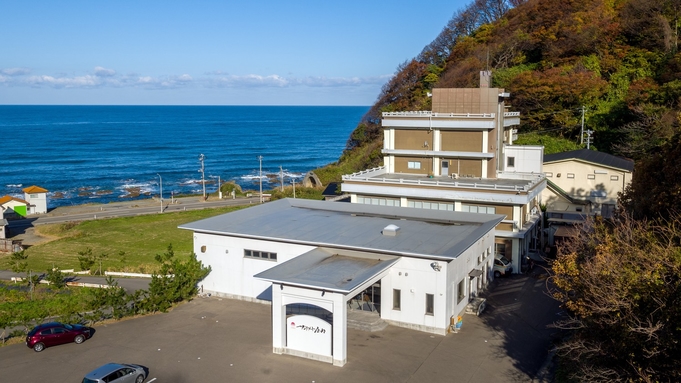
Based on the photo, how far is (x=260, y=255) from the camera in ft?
88.5

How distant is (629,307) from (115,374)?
15.2 meters

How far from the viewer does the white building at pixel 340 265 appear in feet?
68.0

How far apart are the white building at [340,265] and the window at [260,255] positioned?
0.05 meters

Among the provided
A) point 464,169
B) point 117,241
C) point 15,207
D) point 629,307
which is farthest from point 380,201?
point 15,207

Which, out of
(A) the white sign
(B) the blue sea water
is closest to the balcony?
(A) the white sign

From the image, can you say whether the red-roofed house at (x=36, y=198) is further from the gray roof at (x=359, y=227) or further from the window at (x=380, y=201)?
the window at (x=380, y=201)

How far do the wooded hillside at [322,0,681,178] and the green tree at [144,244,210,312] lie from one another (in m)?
33.9

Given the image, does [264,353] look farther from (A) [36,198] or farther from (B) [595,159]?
(A) [36,198]

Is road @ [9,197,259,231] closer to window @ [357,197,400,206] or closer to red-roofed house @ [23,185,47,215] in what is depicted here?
red-roofed house @ [23,185,47,215]

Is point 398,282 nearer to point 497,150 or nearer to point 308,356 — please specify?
point 308,356

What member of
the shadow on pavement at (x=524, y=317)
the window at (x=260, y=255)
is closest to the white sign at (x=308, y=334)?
the window at (x=260, y=255)

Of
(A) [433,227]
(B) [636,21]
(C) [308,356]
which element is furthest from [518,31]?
(C) [308,356]

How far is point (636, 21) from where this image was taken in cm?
6188

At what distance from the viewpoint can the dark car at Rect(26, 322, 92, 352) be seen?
21.5 m
